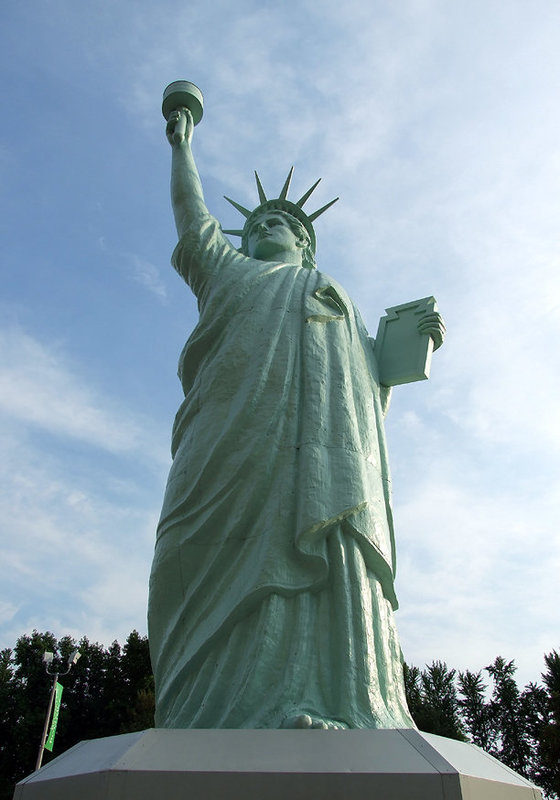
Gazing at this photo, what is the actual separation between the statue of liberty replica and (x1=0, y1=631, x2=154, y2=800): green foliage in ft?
69.6

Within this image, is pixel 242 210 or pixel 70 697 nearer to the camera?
pixel 242 210

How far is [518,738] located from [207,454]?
2404 cm

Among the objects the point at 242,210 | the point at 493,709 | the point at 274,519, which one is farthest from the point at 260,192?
the point at 493,709

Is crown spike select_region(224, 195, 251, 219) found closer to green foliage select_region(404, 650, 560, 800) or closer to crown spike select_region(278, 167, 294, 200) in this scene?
crown spike select_region(278, 167, 294, 200)

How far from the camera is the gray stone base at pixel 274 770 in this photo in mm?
2133

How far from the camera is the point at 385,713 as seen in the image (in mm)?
3273

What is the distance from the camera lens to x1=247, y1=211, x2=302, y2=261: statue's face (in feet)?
22.1

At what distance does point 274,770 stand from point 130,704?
26881 mm

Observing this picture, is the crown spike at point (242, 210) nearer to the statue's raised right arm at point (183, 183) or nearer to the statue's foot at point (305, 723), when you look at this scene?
the statue's raised right arm at point (183, 183)

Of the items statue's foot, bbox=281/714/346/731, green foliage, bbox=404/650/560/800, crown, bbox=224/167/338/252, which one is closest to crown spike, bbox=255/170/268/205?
crown, bbox=224/167/338/252

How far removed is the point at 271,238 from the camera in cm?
680

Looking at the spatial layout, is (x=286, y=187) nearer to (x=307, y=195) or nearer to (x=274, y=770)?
(x=307, y=195)

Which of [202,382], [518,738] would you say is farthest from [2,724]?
[202,382]

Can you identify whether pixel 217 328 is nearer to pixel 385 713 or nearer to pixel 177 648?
pixel 177 648
